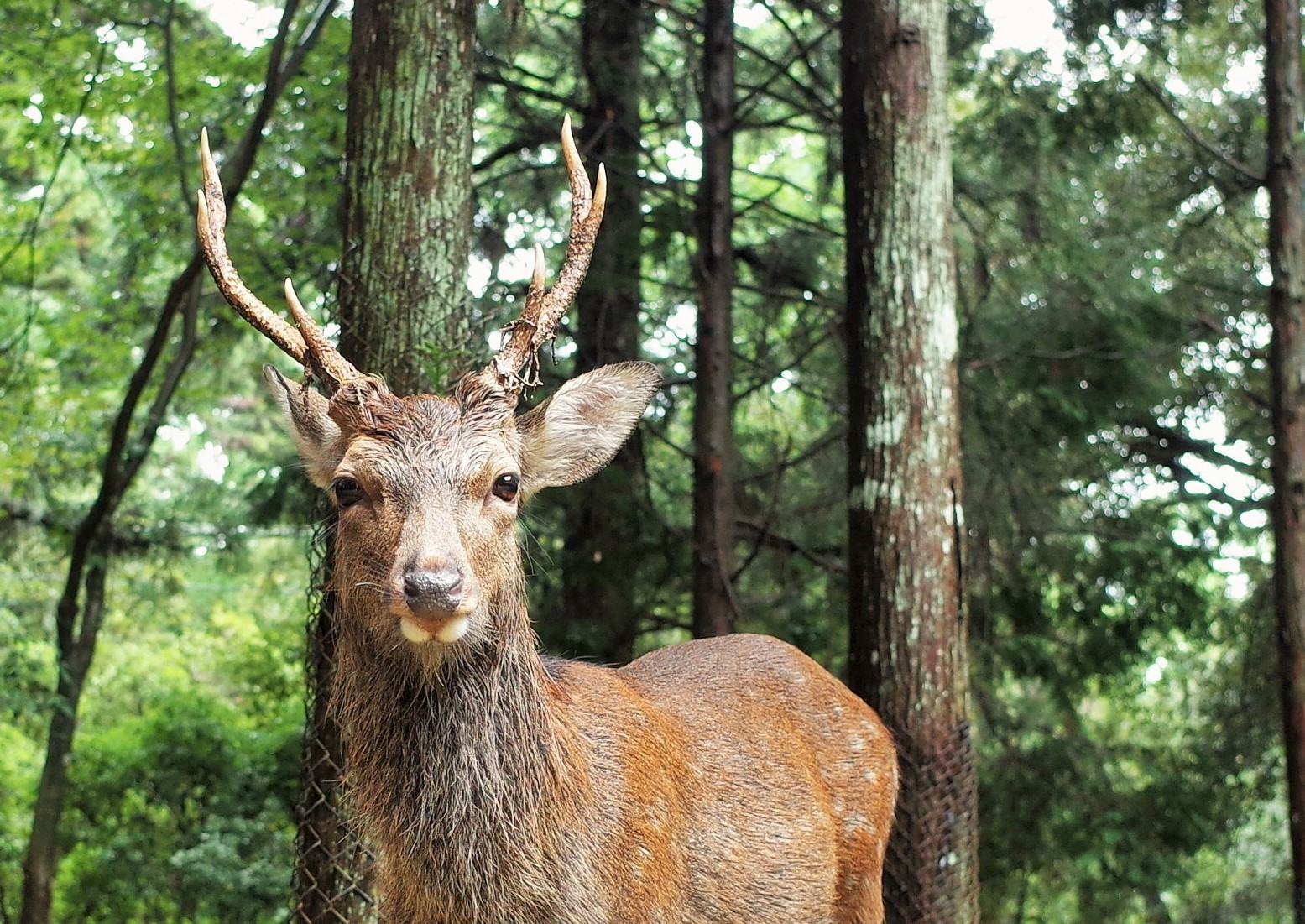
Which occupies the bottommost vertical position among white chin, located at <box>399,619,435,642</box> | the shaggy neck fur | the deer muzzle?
the shaggy neck fur

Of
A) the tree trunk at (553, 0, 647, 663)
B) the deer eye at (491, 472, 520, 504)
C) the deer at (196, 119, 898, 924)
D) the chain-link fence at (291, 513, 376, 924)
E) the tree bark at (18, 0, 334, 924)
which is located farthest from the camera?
the tree trunk at (553, 0, 647, 663)

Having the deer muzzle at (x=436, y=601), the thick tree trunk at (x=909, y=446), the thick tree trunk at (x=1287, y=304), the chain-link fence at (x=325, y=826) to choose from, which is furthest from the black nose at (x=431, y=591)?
the thick tree trunk at (x=1287, y=304)

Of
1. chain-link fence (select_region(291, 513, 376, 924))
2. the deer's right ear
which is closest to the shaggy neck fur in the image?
the deer's right ear

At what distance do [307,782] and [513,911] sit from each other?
1845 mm

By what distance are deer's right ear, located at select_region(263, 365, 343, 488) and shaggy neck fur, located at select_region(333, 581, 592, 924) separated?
1.91 ft

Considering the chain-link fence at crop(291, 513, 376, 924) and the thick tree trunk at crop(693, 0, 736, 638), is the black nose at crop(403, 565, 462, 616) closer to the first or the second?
the chain-link fence at crop(291, 513, 376, 924)

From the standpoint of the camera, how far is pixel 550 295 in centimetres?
418

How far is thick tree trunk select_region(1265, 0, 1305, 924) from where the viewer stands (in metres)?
9.31

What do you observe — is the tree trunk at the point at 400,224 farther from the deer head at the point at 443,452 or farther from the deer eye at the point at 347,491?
the deer eye at the point at 347,491

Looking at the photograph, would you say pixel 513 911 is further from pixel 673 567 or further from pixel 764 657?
pixel 673 567

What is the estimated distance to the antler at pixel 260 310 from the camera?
13.4 feet

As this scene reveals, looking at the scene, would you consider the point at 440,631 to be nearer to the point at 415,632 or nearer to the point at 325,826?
the point at 415,632

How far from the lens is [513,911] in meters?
3.78

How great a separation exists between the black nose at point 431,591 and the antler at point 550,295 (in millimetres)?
880
